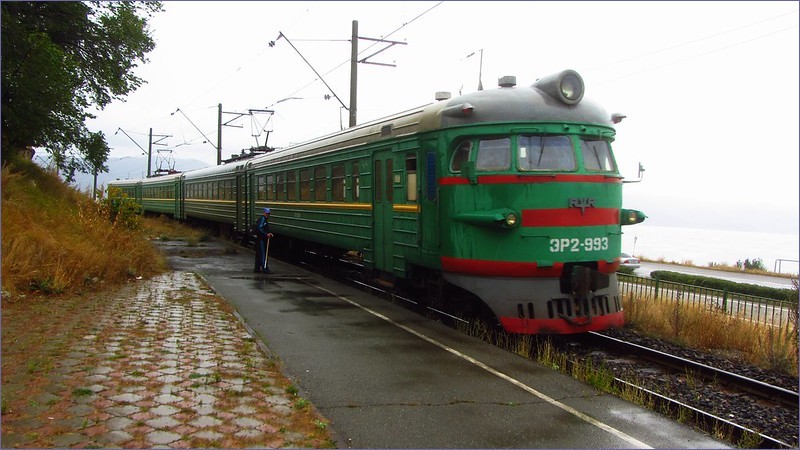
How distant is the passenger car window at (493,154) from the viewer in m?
8.01

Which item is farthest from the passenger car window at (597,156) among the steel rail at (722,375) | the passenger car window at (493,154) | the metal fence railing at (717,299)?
the metal fence railing at (717,299)

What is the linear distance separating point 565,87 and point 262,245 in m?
8.67

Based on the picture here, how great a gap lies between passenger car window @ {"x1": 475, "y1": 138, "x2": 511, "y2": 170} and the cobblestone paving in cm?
371

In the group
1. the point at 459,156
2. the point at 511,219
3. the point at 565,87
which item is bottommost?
the point at 511,219

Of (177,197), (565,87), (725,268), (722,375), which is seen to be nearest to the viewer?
(722,375)

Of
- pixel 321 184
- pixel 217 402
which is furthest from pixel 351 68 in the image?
pixel 217 402

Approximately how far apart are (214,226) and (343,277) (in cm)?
1696

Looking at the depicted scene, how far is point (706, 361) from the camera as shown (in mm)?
8016

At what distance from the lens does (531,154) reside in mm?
8000

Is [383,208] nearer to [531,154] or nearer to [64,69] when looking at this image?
[531,154]

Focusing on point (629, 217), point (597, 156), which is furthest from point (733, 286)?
point (597, 156)

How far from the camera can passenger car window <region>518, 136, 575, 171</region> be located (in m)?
7.95

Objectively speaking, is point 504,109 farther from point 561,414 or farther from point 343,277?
point 343,277

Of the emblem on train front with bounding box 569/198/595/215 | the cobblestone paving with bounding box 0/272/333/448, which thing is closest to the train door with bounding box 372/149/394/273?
the cobblestone paving with bounding box 0/272/333/448
